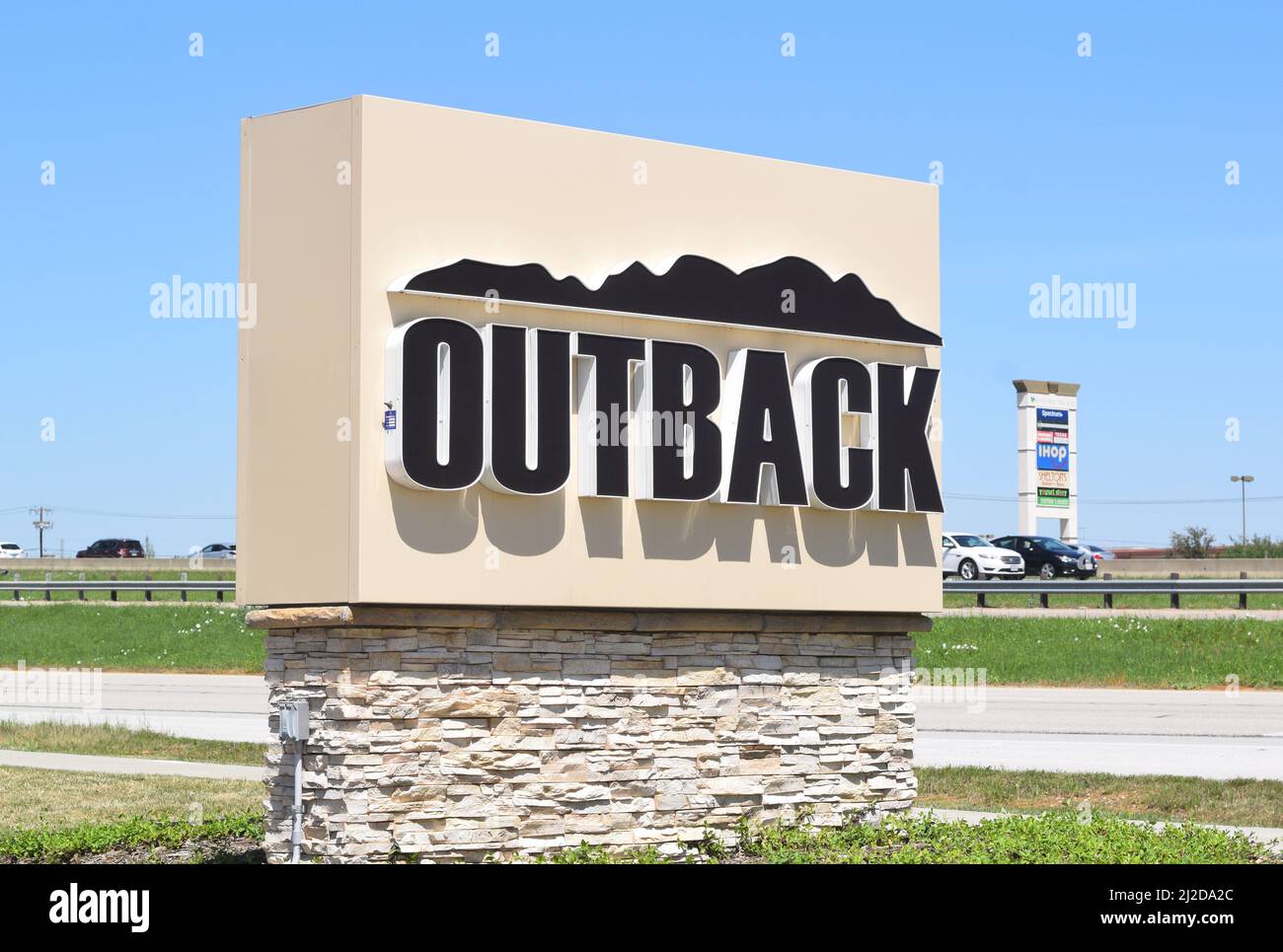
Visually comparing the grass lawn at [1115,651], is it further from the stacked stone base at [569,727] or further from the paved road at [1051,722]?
the stacked stone base at [569,727]

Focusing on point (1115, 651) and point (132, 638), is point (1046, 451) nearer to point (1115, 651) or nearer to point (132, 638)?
point (1115, 651)

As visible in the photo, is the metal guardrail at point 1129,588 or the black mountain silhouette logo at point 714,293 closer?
the black mountain silhouette logo at point 714,293

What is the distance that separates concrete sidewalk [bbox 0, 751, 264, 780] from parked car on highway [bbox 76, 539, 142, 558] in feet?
164

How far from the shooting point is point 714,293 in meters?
11.3

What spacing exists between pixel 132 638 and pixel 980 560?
21.8 meters

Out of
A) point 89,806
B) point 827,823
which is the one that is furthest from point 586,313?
point 89,806

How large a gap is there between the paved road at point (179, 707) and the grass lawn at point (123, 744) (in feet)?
1.93

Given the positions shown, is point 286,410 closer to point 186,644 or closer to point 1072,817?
point 1072,817

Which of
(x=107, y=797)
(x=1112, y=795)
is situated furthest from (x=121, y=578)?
(x=1112, y=795)

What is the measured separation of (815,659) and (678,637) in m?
1.21

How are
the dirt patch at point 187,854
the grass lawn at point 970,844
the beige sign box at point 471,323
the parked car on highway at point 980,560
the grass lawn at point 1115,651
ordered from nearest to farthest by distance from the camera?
the beige sign box at point 471,323, the grass lawn at point 970,844, the dirt patch at point 187,854, the grass lawn at point 1115,651, the parked car on highway at point 980,560

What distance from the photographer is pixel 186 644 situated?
32500 millimetres

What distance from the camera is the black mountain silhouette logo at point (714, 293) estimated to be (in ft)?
34.0

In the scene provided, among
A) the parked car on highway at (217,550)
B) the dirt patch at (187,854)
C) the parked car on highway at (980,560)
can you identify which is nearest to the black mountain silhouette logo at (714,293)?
the dirt patch at (187,854)
